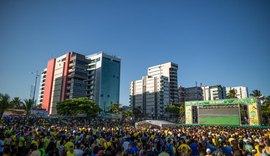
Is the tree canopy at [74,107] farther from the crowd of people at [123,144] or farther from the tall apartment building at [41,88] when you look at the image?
the tall apartment building at [41,88]

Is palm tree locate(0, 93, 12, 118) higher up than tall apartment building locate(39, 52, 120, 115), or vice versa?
tall apartment building locate(39, 52, 120, 115)

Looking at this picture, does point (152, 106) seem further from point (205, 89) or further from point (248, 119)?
point (248, 119)

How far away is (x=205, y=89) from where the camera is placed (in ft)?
497

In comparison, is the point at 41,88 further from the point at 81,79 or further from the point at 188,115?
the point at 188,115

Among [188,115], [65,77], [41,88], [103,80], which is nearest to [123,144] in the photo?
[188,115]

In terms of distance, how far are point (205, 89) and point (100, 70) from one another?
9856 cm

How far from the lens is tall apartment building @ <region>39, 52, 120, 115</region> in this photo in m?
84.5

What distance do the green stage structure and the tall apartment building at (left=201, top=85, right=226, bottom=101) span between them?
4015 inches

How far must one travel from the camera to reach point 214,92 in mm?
145625

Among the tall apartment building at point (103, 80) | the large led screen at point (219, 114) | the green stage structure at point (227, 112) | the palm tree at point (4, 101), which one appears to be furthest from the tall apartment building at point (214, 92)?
the palm tree at point (4, 101)

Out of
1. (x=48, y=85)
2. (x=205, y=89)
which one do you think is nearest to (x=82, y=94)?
(x=48, y=85)

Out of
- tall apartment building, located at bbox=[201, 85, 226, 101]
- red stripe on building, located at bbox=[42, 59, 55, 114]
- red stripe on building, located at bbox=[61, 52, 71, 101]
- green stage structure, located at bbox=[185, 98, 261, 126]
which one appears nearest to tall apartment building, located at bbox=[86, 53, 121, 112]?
red stripe on building, located at bbox=[61, 52, 71, 101]

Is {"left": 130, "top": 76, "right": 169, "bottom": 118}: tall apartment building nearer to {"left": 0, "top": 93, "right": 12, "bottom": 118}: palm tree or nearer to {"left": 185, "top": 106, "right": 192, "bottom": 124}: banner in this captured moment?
{"left": 185, "top": 106, "right": 192, "bottom": 124}: banner

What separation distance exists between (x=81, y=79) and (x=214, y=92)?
108m
